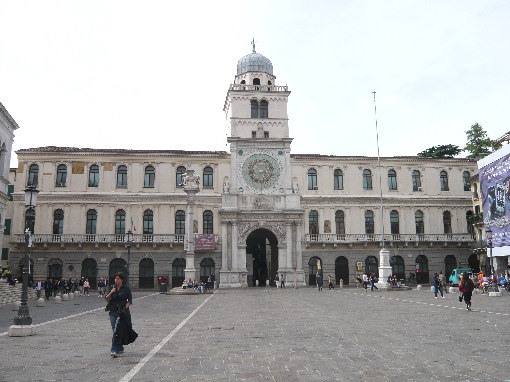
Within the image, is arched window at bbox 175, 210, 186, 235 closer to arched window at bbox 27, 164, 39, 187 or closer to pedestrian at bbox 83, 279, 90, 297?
pedestrian at bbox 83, 279, 90, 297

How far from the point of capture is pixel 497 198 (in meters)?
41.9

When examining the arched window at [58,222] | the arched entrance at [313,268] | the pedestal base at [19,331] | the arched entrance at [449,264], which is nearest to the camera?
the pedestal base at [19,331]

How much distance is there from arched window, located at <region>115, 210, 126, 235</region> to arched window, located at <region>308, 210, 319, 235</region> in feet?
62.7

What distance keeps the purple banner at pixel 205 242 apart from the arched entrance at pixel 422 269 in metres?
21.6

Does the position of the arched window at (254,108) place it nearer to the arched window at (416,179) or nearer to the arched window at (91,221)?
the arched window at (416,179)

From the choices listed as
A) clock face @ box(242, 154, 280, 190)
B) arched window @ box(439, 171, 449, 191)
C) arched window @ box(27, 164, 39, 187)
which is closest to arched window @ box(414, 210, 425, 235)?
arched window @ box(439, 171, 449, 191)

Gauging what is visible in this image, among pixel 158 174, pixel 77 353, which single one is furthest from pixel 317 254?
pixel 77 353

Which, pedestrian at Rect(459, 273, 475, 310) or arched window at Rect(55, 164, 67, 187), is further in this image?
arched window at Rect(55, 164, 67, 187)

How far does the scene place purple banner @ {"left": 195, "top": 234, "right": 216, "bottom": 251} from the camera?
46.6 m

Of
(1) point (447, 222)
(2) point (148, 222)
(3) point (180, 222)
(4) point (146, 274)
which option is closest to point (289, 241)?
(3) point (180, 222)

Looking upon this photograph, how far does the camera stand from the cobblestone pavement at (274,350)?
795 cm

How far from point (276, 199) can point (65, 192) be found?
844 inches

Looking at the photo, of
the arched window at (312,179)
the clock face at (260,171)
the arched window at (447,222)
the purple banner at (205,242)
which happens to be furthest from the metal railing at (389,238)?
the purple banner at (205,242)

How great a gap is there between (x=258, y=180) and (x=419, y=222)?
1815cm
